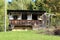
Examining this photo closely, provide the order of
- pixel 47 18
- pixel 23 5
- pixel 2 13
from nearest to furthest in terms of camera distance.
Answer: pixel 2 13, pixel 47 18, pixel 23 5

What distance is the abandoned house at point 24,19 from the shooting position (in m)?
46.1

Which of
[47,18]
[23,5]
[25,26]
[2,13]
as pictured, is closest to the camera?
[2,13]

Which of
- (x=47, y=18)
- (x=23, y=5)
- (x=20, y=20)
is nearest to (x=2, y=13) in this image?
(x=20, y=20)

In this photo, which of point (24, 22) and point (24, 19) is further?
point (24, 19)

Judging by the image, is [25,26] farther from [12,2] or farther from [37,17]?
[12,2]

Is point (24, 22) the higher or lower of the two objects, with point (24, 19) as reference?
lower

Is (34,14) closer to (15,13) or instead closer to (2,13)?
(15,13)

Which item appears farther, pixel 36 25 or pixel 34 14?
pixel 34 14

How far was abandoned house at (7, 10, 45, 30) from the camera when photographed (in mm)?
46062

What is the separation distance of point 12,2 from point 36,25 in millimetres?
37447

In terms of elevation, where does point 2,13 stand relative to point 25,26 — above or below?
above

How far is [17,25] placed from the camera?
4675 cm

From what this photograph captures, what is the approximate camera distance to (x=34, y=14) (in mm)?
49844

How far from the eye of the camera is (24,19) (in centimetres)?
4978
